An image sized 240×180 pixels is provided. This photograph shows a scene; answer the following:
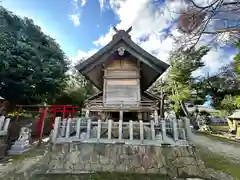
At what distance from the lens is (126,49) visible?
23.8 feet

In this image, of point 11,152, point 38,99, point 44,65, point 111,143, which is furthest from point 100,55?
point 38,99

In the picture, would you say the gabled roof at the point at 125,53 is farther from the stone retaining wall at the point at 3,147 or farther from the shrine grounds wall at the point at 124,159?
the stone retaining wall at the point at 3,147

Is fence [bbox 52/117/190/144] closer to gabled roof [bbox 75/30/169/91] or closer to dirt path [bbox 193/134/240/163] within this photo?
gabled roof [bbox 75/30/169/91]

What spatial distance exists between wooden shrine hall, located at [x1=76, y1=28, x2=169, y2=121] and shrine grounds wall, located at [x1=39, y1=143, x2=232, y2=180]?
1.76 metres

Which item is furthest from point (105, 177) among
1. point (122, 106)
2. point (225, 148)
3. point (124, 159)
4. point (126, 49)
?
point (225, 148)

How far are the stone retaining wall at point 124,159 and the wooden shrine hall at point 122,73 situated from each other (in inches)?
69.3

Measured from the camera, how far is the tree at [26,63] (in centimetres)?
1276

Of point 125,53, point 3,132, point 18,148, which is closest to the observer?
point 125,53

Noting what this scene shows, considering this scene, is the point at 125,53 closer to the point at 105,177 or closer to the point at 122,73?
the point at 122,73

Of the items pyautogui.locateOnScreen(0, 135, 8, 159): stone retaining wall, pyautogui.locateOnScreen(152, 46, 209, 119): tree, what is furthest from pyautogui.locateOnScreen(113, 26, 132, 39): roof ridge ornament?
pyautogui.locateOnScreen(152, 46, 209, 119): tree

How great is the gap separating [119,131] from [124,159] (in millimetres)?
1012

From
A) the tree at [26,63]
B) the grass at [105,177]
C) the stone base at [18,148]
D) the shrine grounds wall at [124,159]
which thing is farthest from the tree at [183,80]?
the stone base at [18,148]

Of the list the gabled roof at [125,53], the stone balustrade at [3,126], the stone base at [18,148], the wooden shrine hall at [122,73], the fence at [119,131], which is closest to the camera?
the fence at [119,131]

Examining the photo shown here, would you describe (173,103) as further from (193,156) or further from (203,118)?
(193,156)
